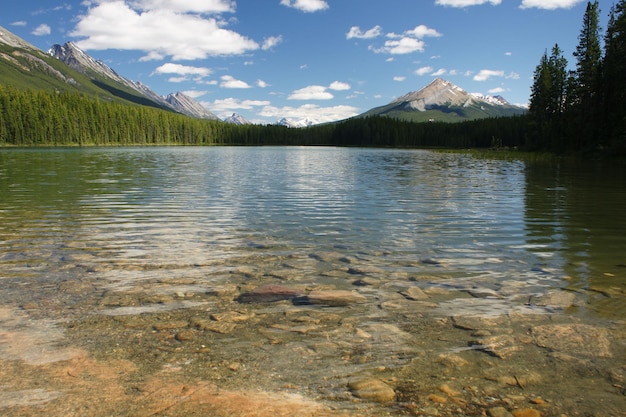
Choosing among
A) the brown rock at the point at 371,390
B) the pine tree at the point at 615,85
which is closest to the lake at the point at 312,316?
the brown rock at the point at 371,390

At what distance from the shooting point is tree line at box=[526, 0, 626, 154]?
60.3 metres

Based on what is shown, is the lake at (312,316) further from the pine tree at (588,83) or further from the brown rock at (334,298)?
the pine tree at (588,83)

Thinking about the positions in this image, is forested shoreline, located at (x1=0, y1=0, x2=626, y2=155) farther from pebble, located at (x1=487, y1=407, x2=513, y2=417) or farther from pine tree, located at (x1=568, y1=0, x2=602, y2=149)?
pebble, located at (x1=487, y1=407, x2=513, y2=417)

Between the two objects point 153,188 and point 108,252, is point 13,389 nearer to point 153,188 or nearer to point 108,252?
point 108,252

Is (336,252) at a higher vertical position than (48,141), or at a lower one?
lower

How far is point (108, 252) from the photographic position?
38.5 ft

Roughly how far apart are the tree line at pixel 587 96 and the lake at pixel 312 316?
53.4 metres

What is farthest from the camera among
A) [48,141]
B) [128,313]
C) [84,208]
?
[48,141]

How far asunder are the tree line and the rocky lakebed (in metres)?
56.8

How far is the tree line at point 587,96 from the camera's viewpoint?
60.3 meters

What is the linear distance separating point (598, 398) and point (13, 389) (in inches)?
270

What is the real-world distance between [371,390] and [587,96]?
84075 millimetres

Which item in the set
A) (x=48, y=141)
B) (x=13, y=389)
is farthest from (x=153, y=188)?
(x=48, y=141)

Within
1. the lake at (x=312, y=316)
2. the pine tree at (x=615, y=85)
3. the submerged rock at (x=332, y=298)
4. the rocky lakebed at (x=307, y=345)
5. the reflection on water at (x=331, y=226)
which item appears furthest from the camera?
the pine tree at (x=615, y=85)
